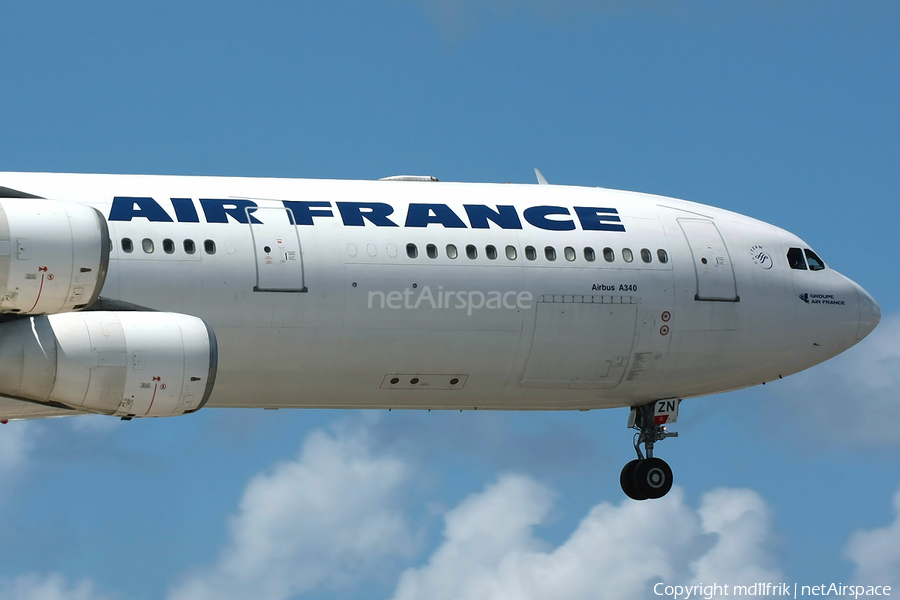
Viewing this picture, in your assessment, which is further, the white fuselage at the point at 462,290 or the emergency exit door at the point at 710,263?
the emergency exit door at the point at 710,263

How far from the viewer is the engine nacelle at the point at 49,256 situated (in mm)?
19703

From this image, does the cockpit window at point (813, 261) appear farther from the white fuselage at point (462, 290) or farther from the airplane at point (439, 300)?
the white fuselage at point (462, 290)

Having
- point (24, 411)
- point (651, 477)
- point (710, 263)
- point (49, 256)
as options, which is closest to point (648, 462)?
point (651, 477)

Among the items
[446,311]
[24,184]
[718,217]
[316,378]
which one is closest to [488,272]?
[446,311]

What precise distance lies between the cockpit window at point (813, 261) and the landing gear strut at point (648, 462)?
3984mm

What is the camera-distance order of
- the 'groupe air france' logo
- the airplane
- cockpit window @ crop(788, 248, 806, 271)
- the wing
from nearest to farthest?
the wing → the airplane → the 'groupe air france' logo → cockpit window @ crop(788, 248, 806, 271)

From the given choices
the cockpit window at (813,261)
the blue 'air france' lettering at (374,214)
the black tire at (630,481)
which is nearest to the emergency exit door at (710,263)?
the blue 'air france' lettering at (374,214)

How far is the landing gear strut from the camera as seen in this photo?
99.0 ft

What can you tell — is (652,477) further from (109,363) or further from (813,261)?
(109,363)

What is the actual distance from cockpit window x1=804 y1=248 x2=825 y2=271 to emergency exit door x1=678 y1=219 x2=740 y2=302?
2187mm

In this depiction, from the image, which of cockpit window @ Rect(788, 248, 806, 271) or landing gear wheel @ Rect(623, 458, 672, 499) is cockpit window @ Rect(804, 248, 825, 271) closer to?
cockpit window @ Rect(788, 248, 806, 271)

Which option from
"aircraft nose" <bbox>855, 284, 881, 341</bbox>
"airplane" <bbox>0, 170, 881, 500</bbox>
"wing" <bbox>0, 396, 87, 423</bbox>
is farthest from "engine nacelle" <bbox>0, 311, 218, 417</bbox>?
"aircraft nose" <bbox>855, 284, 881, 341</bbox>

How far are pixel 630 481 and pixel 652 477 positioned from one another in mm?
461

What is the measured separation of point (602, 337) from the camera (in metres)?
27.9
